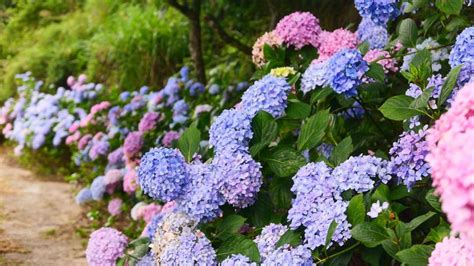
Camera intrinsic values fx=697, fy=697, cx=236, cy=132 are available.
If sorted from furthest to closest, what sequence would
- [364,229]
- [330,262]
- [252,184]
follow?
[252,184] → [330,262] → [364,229]

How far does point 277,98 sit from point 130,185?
2.06 meters

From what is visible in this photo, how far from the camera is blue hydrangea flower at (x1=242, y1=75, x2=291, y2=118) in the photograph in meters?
1.81

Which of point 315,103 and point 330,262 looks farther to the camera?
point 315,103

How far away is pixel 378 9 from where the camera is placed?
6.43 ft

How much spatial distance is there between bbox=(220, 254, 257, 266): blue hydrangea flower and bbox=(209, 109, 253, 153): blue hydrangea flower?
28 centimetres

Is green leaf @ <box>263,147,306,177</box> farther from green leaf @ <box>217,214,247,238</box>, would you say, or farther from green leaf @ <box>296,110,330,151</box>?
green leaf @ <box>217,214,247,238</box>

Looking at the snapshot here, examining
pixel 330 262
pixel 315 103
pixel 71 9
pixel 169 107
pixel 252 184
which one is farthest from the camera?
pixel 71 9

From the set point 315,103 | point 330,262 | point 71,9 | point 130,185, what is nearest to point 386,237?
point 330,262

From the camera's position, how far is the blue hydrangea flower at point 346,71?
174 cm

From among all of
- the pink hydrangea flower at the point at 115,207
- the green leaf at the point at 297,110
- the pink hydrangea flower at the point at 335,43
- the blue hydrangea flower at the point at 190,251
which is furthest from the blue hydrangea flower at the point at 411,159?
the pink hydrangea flower at the point at 115,207

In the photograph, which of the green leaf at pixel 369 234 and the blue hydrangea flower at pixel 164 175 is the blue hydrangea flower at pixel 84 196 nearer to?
the blue hydrangea flower at pixel 164 175

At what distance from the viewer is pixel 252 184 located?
5.54 ft

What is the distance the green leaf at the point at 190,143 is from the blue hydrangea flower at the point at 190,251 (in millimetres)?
246

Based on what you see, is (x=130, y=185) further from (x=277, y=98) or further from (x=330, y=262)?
(x=330, y=262)
